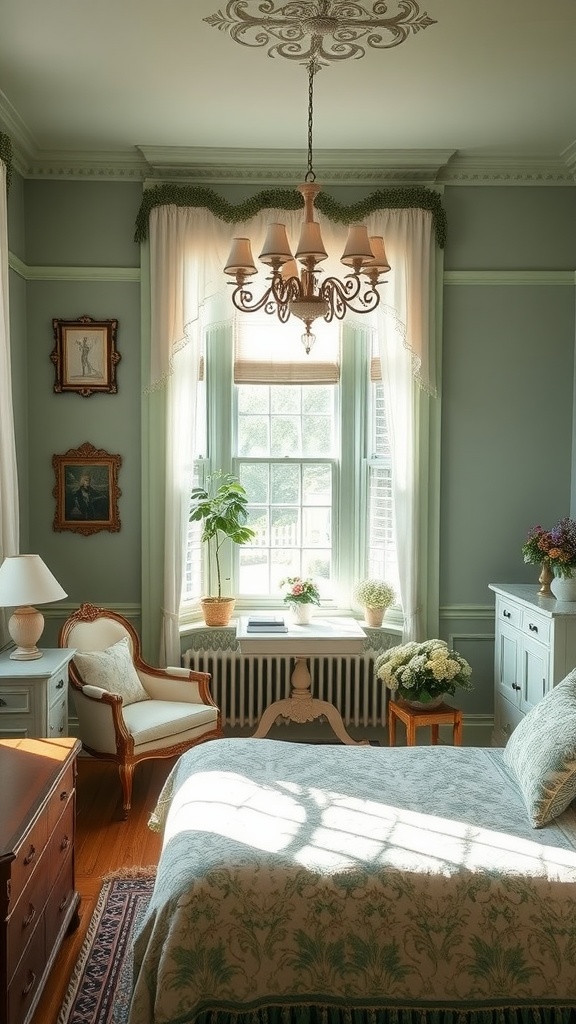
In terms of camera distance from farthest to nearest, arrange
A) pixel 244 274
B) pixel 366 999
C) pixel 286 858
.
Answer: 1. pixel 244 274
2. pixel 286 858
3. pixel 366 999

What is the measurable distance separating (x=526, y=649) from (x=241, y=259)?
9.18ft

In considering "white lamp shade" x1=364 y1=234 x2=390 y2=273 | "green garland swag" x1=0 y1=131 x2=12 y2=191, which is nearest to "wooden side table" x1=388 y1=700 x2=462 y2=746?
"white lamp shade" x1=364 y1=234 x2=390 y2=273

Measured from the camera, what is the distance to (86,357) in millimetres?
5355

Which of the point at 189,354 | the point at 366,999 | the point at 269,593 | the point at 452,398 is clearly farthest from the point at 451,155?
the point at 366,999

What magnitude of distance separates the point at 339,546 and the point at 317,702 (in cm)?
104

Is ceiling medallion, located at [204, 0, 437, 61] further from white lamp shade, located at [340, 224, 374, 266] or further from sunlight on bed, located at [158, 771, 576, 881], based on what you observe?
sunlight on bed, located at [158, 771, 576, 881]

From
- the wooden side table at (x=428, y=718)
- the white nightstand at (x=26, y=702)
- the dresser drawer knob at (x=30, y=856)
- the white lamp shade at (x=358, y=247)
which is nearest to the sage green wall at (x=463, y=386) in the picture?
the wooden side table at (x=428, y=718)

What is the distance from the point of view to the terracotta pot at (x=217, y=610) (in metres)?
5.42

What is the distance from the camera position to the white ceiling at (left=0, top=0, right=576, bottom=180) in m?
3.65

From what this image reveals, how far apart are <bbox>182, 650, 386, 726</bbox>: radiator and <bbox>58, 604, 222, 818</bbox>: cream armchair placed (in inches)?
10.4

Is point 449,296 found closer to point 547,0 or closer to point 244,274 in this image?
point 547,0

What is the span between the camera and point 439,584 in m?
5.50

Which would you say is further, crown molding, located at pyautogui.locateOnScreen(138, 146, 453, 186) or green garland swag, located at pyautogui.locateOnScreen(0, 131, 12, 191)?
crown molding, located at pyautogui.locateOnScreen(138, 146, 453, 186)

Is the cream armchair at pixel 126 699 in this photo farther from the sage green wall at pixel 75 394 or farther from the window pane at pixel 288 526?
the window pane at pixel 288 526
